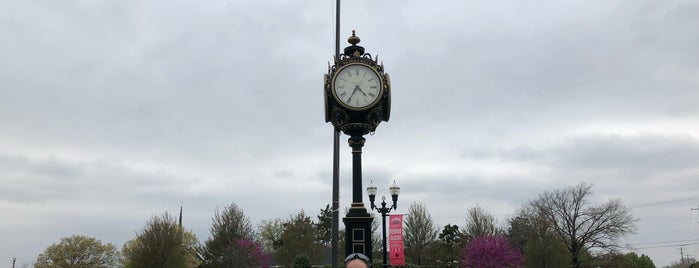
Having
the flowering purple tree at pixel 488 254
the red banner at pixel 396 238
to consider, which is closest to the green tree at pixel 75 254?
the flowering purple tree at pixel 488 254

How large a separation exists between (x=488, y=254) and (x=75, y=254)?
3721 cm

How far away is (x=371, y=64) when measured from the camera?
808 centimetres

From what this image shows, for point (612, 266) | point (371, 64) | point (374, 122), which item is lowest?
point (612, 266)

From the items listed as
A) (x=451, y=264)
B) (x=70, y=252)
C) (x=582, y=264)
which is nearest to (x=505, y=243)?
(x=451, y=264)

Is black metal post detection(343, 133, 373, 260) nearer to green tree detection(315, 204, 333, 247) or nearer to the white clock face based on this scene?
the white clock face

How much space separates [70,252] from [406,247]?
31.2 meters

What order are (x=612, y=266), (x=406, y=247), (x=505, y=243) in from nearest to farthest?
(x=505, y=243), (x=406, y=247), (x=612, y=266)

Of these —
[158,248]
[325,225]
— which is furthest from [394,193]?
[325,225]

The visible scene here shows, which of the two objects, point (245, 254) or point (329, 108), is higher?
point (329, 108)

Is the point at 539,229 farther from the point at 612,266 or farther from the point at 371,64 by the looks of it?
the point at 371,64

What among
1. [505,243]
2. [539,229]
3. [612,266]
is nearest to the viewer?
[539,229]

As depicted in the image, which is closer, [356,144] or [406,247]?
[356,144]

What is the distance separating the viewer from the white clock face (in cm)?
788

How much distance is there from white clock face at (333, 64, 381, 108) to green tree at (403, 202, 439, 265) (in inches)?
1317
